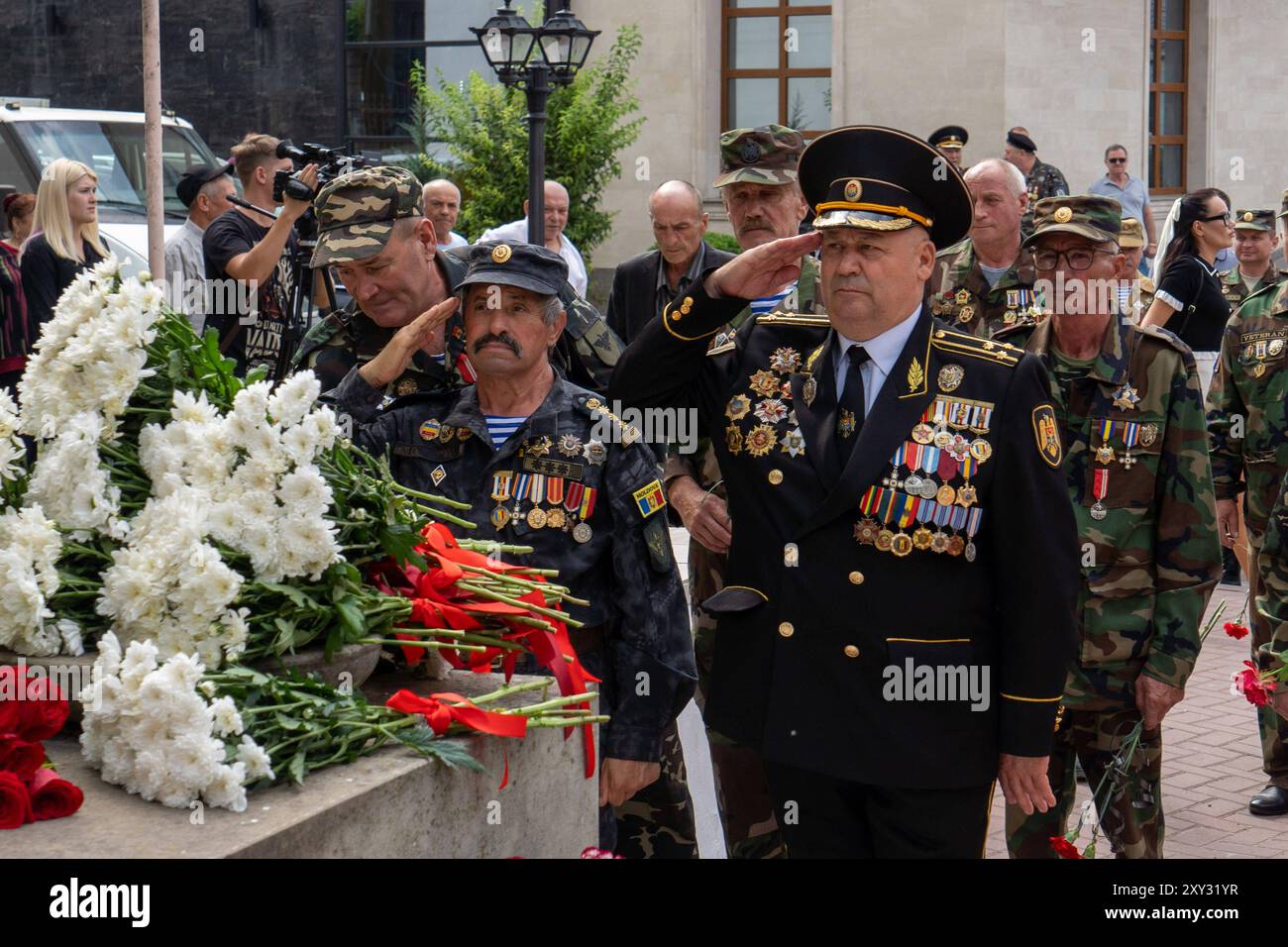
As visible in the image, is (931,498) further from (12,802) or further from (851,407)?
(12,802)

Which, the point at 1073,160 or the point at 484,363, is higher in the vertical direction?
the point at 1073,160

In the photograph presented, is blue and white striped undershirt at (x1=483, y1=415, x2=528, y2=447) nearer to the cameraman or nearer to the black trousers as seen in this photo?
the black trousers

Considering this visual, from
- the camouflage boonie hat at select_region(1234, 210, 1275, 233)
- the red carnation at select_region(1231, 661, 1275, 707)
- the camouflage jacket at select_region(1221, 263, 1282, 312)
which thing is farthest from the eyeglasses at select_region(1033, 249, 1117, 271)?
the camouflage boonie hat at select_region(1234, 210, 1275, 233)

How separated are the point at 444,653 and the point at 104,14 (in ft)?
81.1

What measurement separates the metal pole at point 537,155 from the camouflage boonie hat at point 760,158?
5080 millimetres

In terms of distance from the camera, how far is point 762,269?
366 centimetres

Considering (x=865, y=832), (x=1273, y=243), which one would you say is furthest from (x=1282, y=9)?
(x=865, y=832)

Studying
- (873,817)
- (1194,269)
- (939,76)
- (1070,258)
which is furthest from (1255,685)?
(939,76)

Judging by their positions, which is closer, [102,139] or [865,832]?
[865,832]

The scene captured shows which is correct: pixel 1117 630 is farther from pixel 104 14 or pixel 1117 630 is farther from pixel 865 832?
pixel 104 14

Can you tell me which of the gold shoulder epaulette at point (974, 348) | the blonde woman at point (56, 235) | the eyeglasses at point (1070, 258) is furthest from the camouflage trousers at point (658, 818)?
the blonde woman at point (56, 235)

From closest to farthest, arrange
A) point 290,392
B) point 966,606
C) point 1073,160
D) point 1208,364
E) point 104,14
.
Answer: point 290,392
point 966,606
point 1208,364
point 1073,160
point 104,14

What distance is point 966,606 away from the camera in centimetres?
368

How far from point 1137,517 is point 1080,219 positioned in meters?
0.91
